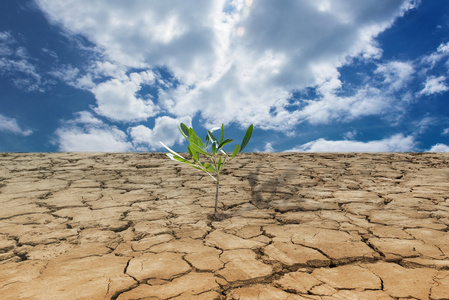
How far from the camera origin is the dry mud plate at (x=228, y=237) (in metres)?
1.07

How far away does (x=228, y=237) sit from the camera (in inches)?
59.5

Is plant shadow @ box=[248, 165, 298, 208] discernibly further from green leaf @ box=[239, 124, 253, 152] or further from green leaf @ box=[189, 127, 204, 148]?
green leaf @ box=[189, 127, 204, 148]

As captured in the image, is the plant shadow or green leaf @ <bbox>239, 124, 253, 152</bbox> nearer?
green leaf @ <bbox>239, 124, 253, 152</bbox>

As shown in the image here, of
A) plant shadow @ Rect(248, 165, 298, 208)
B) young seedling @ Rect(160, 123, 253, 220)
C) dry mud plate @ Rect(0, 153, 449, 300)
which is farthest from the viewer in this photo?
plant shadow @ Rect(248, 165, 298, 208)

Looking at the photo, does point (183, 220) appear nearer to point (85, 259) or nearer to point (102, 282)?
point (85, 259)

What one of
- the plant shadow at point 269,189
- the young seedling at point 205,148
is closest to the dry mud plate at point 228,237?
the plant shadow at point 269,189

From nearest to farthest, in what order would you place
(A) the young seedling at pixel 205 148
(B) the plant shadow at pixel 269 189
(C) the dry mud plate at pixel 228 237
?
(C) the dry mud plate at pixel 228 237 < (A) the young seedling at pixel 205 148 < (B) the plant shadow at pixel 269 189

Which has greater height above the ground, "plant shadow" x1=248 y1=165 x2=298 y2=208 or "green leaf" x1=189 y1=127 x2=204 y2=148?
"green leaf" x1=189 y1=127 x2=204 y2=148

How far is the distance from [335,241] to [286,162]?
240 cm

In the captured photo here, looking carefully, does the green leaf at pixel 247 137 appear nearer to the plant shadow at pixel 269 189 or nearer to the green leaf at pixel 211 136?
the green leaf at pixel 211 136

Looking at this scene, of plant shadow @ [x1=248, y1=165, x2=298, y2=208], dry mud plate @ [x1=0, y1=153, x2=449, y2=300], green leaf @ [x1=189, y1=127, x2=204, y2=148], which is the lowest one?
dry mud plate @ [x1=0, y1=153, x2=449, y2=300]

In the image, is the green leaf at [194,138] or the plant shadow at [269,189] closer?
the green leaf at [194,138]

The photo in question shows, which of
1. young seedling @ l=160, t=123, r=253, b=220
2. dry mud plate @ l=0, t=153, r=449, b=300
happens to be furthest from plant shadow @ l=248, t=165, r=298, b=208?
young seedling @ l=160, t=123, r=253, b=220

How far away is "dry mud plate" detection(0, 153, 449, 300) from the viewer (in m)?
1.07
